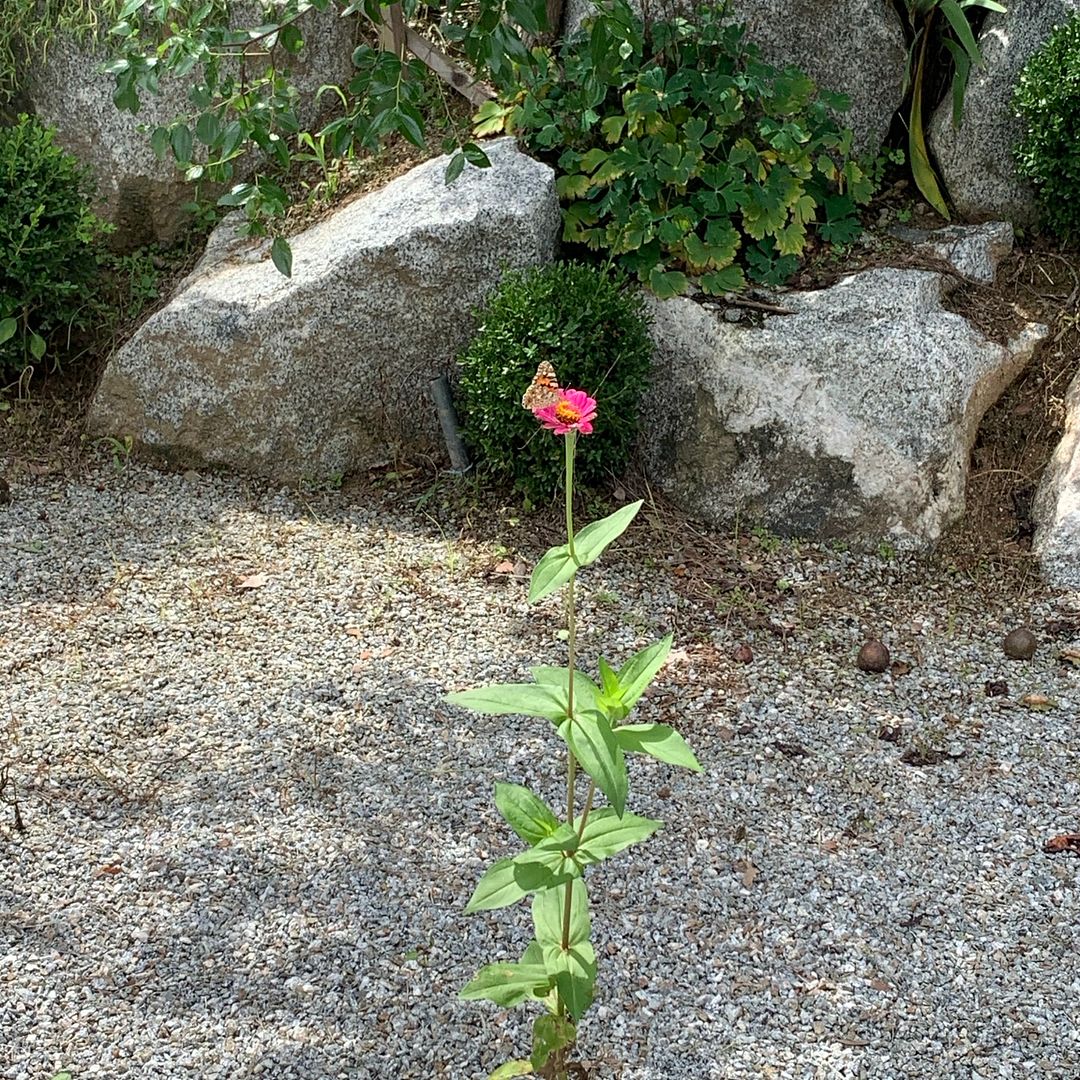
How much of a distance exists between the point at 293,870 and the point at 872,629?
1.83m

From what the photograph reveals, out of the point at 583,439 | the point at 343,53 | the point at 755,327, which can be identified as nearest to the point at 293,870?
the point at 583,439

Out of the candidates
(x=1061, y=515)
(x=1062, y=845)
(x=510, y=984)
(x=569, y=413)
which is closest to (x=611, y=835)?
(x=510, y=984)

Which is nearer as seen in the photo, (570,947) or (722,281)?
(570,947)

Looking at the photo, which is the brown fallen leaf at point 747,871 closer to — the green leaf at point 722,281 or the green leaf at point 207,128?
the green leaf at point 722,281

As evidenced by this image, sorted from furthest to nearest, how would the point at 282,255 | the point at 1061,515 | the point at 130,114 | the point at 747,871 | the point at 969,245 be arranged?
the point at 130,114 < the point at 969,245 < the point at 1061,515 < the point at 282,255 < the point at 747,871

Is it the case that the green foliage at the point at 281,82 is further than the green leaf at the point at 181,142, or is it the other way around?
the green leaf at the point at 181,142

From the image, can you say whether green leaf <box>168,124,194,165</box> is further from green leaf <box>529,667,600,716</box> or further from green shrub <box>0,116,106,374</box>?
green leaf <box>529,667,600,716</box>

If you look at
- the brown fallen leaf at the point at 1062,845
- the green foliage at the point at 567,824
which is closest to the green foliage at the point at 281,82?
the green foliage at the point at 567,824

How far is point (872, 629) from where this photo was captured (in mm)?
3748

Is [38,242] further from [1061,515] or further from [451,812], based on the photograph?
[1061,515]

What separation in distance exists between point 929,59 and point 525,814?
386cm

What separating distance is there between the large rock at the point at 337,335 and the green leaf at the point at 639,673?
7.74 ft

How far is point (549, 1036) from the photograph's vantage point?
224 cm

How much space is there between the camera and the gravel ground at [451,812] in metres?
2.49
